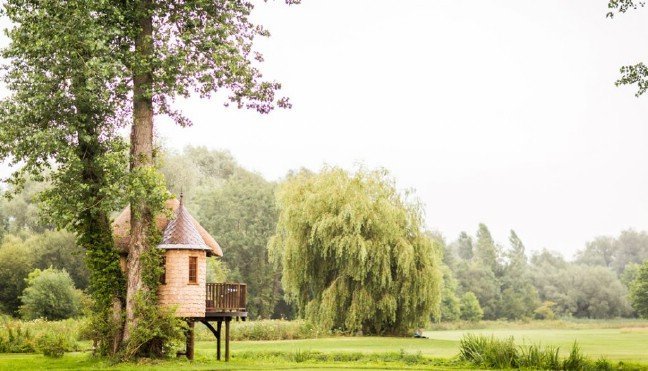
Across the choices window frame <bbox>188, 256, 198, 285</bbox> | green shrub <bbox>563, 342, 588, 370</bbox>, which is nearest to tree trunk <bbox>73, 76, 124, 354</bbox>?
window frame <bbox>188, 256, 198, 285</bbox>

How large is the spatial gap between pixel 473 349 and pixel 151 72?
14.6 m

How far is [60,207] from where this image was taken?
25.5 metres

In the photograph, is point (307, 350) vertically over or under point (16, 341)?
under

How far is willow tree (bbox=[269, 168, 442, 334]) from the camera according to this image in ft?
134

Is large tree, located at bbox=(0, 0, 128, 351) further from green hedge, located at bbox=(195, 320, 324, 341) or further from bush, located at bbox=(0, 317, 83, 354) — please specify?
green hedge, located at bbox=(195, 320, 324, 341)

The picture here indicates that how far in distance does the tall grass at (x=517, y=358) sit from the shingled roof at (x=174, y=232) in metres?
10.1

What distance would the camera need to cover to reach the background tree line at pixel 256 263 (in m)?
55.2

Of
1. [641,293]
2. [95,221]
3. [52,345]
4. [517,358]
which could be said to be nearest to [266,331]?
[52,345]

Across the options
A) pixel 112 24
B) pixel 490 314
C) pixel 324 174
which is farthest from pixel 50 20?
pixel 490 314

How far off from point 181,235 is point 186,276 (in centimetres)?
146

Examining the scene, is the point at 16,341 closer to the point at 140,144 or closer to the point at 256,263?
the point at 140,144

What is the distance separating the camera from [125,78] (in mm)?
26453

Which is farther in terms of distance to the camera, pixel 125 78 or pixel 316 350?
pixel 316 350

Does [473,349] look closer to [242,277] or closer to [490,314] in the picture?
[242,277]
